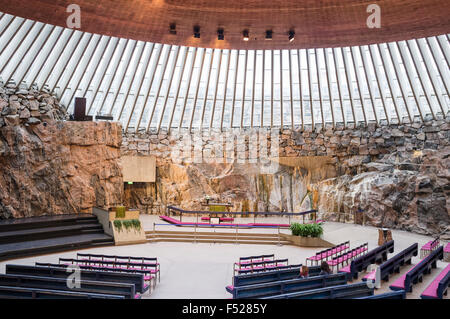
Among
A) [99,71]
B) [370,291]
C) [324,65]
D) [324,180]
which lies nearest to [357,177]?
[324,180]

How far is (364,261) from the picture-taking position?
25.8 feet

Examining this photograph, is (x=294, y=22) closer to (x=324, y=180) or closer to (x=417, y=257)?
(x=417, y=257)

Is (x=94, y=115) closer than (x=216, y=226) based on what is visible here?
No

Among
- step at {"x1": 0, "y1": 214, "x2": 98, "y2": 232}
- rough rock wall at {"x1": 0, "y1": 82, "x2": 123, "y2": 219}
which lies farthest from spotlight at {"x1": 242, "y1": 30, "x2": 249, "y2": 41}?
rough rock wall at {"x1": 0, "y1": 82, "x2": 123, "y2": 219}

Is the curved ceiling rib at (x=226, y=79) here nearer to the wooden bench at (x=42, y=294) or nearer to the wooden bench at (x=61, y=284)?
the wooden bench at (x=61, y=284)

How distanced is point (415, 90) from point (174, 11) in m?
12.3

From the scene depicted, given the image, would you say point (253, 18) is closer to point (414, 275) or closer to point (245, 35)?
point (245, 35)

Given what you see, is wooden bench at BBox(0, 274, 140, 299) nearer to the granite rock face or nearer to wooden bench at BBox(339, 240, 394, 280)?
wooden bench at BBox(339, 240, 394, 280)

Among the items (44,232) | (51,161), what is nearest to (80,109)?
(51,161)

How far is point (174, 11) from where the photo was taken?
297 inches

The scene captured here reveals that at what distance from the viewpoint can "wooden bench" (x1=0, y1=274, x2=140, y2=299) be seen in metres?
5.57

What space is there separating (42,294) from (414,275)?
6626 millimetres

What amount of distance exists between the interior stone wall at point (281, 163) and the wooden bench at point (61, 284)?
12.2 metres
